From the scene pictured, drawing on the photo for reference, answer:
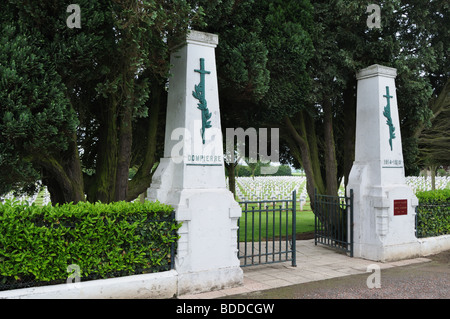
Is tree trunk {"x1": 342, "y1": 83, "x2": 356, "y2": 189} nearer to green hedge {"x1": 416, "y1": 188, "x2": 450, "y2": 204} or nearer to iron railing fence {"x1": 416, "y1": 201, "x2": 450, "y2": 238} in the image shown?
green hedge {"x1": 416, "y1": 188, "x2": 450, "y2": 204}

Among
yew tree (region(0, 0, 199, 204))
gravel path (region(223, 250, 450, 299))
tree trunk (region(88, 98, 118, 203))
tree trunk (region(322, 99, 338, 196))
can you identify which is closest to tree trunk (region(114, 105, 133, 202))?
tree trunk (region(88, 98, 118, 203))

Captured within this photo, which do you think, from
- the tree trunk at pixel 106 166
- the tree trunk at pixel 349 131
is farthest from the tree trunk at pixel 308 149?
the tree trunk at pixel 106 166

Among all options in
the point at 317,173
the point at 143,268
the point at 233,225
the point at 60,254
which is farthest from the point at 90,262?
the point at 317,173

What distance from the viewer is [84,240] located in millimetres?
5121

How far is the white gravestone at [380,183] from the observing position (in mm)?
8273

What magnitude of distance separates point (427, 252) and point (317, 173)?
358 cm

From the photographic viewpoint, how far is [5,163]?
5156 mm

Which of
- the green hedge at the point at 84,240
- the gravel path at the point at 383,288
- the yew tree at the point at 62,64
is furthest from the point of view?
the gravel path at the point at 383,288

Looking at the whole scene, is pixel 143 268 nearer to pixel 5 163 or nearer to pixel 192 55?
pixel 5 163

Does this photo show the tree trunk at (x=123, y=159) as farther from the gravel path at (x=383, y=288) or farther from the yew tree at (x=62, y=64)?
the gravel path at (x=383, y=288)

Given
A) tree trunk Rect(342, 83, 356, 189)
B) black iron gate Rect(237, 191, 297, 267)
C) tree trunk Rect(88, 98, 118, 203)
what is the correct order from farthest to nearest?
1. tree trunk Rect(342, 83, 356, 189)
2. tree trunk Rect(88, 98, 118, 203)
3. black iron gate Rect(237, 191, 297, 267)

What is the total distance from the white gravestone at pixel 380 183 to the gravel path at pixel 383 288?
0.95 meters

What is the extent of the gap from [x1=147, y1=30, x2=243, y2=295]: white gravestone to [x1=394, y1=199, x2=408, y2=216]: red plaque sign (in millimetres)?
4332

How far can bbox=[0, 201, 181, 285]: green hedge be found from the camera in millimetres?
4652
